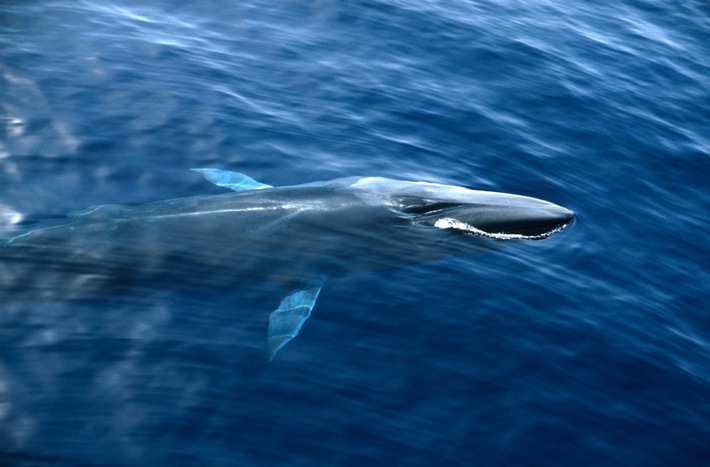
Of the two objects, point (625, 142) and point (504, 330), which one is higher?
point (625, 142)

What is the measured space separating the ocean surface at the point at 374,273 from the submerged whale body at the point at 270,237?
0.98ft

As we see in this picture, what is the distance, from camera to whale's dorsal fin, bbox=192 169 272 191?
14.3 meters

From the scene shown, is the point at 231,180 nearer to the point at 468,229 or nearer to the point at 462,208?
the point at 462,208

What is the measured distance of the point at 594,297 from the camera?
13.7m

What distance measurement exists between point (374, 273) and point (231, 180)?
3020 mm

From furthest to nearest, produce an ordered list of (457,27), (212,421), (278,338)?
(457,27), (278,338), (212,421)

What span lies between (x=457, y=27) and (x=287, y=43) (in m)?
4.98

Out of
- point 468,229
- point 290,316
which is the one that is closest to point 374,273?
point 468,229

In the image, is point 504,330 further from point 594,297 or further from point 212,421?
point 212,421

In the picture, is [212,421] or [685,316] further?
[685,316]

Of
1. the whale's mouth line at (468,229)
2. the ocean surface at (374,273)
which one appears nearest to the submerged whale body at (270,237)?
the whale's mouth line at (468,229)

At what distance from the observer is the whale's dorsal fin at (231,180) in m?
14.3

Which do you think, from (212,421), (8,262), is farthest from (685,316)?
(8,262)

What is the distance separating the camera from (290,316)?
38.7ft
